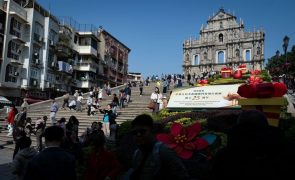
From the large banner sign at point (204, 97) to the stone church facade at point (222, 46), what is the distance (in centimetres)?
5653

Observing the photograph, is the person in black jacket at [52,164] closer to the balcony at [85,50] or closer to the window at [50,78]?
the window at [50,78]

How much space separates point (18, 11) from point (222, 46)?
47.8 meters

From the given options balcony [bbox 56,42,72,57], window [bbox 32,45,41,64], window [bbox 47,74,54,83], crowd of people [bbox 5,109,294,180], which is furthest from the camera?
balcony [bbox 56,42,72,57]

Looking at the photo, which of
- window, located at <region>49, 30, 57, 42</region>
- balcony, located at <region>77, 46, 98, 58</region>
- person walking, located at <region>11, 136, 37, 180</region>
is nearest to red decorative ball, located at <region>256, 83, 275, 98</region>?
person walking, located at <region>11, 136, 37, 180</region>

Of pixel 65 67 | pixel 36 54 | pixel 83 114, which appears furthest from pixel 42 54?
pixel 83 114

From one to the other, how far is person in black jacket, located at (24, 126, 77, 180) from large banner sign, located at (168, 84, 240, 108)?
36.5ft

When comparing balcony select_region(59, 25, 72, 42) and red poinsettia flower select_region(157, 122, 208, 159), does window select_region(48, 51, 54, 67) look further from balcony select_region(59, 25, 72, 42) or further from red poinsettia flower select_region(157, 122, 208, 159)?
red poinsettia flower select_region(157, 122, 208, 159)

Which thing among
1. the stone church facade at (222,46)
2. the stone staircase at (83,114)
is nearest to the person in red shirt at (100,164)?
the stone staircase at (83,114)

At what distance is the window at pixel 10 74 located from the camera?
1481 inches

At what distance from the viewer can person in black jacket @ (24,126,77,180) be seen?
13.5ft

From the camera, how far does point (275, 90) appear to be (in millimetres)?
6176

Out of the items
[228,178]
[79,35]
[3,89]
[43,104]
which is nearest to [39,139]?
[228,178]

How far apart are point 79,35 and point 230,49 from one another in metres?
34.3

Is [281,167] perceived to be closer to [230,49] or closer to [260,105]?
[260,105]
